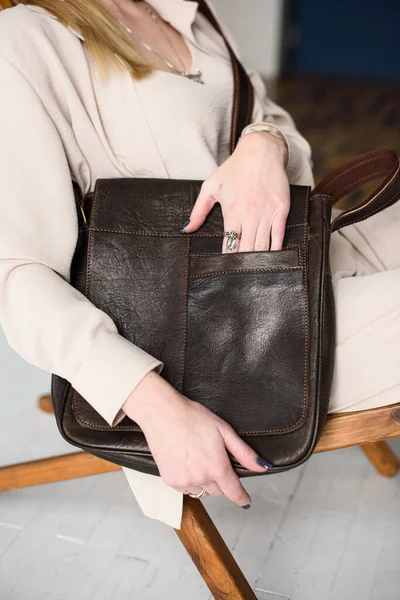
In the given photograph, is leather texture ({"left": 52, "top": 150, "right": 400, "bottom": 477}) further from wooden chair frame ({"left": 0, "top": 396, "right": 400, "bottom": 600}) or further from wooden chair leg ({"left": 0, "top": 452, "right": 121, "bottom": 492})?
wooden chair leg ({"left": 0, "top": 452, "right": 121, "bottom": 492})

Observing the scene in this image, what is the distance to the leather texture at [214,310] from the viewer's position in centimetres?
85

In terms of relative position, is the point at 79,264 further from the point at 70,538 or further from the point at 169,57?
the point at 70,538

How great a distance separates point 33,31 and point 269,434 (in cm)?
60

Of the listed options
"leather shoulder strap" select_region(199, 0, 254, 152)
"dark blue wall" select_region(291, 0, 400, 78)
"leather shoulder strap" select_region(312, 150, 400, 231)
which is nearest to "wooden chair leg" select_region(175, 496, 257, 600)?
"leather shoulder strap" select_region(312, 150, 400, 231)

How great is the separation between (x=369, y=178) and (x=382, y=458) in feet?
1.87

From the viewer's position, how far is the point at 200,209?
921 mm

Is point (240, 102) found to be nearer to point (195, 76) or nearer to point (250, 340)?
point (195, 76)

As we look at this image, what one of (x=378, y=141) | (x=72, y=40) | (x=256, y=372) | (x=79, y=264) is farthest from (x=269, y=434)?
(x=378, y=141)

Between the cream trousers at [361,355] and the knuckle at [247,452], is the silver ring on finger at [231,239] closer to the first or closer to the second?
the cream trousers at [361,355]

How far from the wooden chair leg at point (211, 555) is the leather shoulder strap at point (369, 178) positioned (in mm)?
442

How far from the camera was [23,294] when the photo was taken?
856mm

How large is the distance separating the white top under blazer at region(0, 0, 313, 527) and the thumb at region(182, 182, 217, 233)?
15cm

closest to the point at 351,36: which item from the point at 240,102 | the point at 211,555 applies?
the point at 240,102

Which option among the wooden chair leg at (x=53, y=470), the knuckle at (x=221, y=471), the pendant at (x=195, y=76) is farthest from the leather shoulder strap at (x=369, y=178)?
the wooden chair leg at (x=53, y=470)
